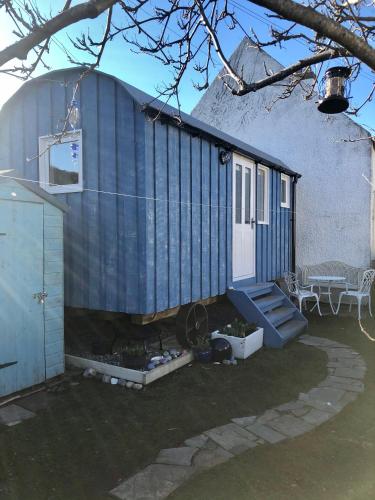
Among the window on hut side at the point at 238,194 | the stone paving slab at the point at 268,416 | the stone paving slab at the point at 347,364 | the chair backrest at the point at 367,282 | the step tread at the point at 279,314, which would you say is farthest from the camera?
the chair backrest at the point at 367,282

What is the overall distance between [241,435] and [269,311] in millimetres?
3841

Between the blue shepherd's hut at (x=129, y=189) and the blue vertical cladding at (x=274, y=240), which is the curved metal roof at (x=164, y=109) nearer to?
the blue shepherd's hut at (x=129, y=189)

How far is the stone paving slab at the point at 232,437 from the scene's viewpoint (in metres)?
3.20

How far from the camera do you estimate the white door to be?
7133 millimetres

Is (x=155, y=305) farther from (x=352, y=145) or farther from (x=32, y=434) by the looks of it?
(x=352, y=145)

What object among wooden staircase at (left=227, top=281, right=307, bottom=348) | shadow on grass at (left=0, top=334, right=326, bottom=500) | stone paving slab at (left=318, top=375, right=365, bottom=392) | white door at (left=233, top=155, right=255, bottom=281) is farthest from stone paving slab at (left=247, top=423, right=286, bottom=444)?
white door at (left=233, top=155, right=255, bottom=281)

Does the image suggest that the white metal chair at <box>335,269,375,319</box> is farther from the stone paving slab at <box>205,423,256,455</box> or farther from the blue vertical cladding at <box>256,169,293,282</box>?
the stone paving slab at <box>205,423,256,455</box>

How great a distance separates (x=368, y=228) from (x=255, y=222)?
329 cm

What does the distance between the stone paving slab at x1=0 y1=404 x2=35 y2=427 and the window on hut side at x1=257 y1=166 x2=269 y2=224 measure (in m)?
5.66

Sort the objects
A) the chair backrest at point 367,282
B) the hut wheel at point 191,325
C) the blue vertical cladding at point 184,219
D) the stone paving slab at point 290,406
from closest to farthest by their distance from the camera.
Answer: the stone paving slab at point 290,406 < the blue vertical cladding at point 184,219 < the hut wheel at point 191,325 < the chair backrest at point 367,282

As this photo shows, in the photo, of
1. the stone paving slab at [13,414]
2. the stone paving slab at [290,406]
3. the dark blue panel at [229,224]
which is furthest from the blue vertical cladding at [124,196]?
the stone paving slab at [290,406]

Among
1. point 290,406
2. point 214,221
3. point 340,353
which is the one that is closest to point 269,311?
point 340,353

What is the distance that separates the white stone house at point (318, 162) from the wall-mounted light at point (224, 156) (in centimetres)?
303

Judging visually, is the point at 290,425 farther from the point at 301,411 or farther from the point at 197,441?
the point at 197,441
